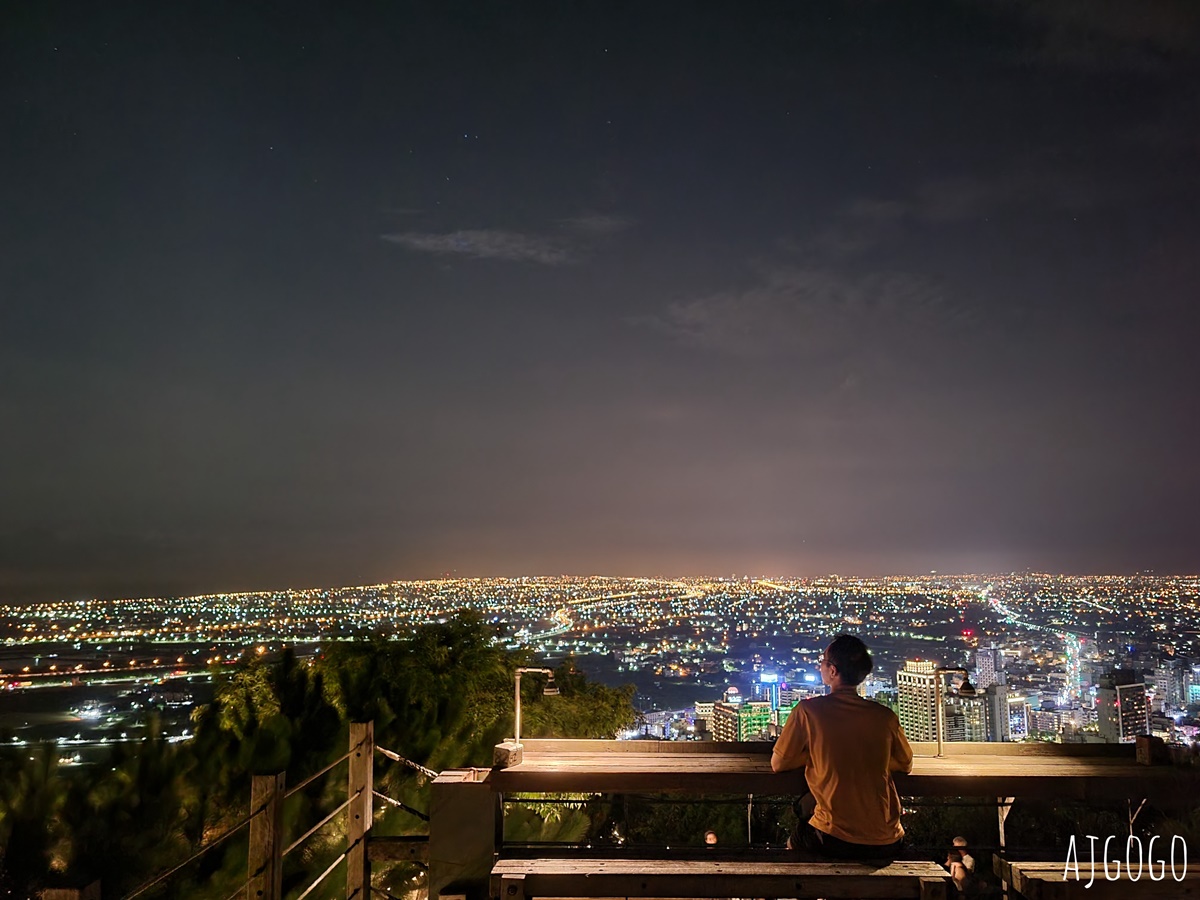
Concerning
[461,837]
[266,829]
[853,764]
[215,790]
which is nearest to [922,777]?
[853,764]

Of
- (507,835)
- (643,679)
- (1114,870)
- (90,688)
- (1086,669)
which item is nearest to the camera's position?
(1114,870)

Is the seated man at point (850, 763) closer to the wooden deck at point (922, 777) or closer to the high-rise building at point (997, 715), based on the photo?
the wooden deck at point (922, 777)

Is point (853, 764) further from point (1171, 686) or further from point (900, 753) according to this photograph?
point (1171, 686)

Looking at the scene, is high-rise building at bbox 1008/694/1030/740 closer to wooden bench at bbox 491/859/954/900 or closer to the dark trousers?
the dark trousers

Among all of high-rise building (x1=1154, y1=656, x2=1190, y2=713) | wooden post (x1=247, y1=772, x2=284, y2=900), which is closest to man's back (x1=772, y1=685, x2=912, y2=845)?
wooden post (x1=247, y1=772, x2=284, y2=900)

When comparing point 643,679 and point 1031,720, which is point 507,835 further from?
point 643,679

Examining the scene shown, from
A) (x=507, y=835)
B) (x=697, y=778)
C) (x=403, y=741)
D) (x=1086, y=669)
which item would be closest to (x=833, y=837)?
(x=697, y=778)

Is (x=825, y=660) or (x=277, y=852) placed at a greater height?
(x=825, y=660)
